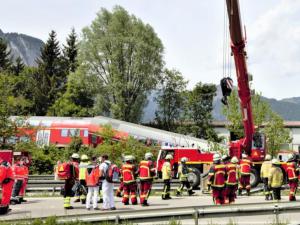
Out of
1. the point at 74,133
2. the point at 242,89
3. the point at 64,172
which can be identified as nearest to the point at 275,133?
the point at 74,133

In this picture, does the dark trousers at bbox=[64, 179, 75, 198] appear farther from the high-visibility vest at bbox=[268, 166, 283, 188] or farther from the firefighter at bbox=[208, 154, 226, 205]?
the high-visibility vest at bbox=[268, 166, 283, 188]

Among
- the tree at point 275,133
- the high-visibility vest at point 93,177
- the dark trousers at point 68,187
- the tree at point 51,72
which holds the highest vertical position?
the tree at point 51,72

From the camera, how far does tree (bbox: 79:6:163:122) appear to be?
186 feet

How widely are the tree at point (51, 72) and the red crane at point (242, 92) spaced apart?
4804 cm

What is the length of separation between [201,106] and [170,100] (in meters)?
4.40

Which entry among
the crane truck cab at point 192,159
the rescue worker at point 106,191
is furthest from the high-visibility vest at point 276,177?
the crane truck cab at point 192,159

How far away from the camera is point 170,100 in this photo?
213ft

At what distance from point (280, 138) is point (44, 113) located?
34819 millimetres

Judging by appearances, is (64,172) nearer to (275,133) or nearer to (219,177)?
(219,177)

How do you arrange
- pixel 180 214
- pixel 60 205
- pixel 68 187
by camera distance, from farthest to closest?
pixel 60 205 < pixel 68 187 < pixel 180 214

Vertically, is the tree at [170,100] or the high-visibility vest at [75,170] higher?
the tree at [170,100]

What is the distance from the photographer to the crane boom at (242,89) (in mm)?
20891

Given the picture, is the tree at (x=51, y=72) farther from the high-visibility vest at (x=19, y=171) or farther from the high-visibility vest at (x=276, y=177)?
the high-visibility vest at (x=276, y=177)

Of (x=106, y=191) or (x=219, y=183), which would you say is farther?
(x=106, y=191)
